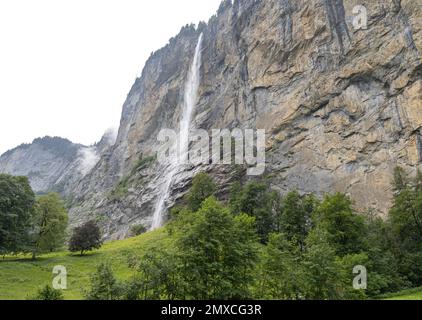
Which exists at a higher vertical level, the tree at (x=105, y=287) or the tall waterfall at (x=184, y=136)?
the tall waterfall at (x=184, y=136)

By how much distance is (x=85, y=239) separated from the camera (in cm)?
5884

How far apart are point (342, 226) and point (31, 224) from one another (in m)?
39.5

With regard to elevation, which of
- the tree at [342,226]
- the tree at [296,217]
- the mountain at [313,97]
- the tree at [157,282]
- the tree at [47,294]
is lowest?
the tree at [47,294]

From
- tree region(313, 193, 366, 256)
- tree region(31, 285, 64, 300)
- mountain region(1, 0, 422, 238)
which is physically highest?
mountain region(1, 0, 422, 238)

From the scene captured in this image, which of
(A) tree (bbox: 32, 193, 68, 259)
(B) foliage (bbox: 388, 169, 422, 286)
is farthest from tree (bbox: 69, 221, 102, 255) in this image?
(B) foliage (bbox: 388, 169, 422, 286)

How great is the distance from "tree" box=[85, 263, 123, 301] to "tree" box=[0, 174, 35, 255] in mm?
30130

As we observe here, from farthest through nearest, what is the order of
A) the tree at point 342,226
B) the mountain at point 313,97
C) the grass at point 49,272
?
the mountain at point 313,97 < the tree at point 342,226 < the grass at point 49,272

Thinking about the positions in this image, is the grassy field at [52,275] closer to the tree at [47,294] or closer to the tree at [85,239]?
the tree at [85,239]

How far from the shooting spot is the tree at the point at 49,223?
55.6 metres

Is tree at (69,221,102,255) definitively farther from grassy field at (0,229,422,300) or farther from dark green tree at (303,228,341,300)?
dark green tree at (303,228,341,300)

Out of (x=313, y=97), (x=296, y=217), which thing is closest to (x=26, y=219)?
(x=296, y=217)

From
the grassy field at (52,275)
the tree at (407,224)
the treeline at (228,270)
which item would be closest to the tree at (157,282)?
the treeline at (228,270)

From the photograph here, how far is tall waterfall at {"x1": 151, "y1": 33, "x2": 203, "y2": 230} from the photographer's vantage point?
330 ft

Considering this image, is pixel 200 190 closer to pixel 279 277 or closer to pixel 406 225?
pixel 406 225
